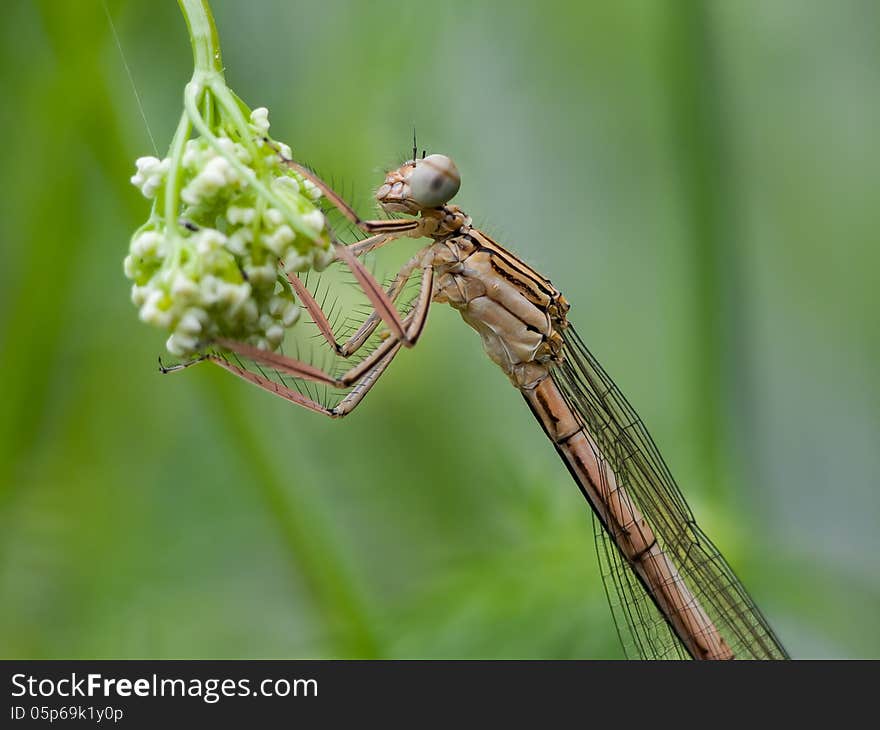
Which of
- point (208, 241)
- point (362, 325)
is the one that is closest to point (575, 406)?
Result: point (362, 325)

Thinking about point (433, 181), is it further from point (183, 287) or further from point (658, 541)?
point (658, 541)

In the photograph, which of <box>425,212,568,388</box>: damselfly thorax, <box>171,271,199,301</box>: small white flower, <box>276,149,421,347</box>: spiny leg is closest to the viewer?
<box>171,271,199,301</box>: small white flower

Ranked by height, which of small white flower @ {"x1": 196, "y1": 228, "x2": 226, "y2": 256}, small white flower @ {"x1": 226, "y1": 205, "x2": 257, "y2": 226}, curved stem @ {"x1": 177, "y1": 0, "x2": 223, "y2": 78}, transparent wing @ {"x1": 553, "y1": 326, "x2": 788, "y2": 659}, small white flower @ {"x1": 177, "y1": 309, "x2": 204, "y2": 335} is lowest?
transparent wing @ {"x1": 553, "y1": 326, "x2": 788, "y2": 659}

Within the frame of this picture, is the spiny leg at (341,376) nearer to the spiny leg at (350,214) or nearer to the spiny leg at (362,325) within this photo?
the spiny leg at (362,325)

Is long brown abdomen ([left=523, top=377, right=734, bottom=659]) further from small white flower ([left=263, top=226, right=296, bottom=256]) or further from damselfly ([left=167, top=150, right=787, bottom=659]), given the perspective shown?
small white flower ([left=263, top=226, right=296, bottom=256])

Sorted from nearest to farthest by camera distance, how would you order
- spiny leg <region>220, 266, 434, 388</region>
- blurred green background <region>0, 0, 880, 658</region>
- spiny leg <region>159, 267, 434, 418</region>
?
spiny leg <region>220, 266, 434, 388</region> < spiny leg <region>159, 267, 434, 418</region> < blurred green background <region>0, 0, 880, 658</region>

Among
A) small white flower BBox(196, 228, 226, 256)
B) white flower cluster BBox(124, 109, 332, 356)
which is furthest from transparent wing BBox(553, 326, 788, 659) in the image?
small white flower BBox(196, 228, 226, 256)

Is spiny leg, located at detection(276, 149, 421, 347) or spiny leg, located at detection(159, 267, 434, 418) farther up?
spiny leg, located at detection(276, 149, 421, 347)

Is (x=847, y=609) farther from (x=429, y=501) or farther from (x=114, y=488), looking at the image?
(x=114, y=488)
